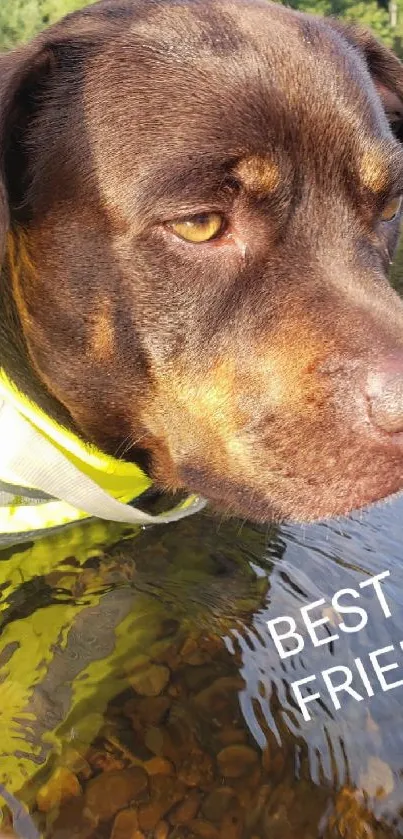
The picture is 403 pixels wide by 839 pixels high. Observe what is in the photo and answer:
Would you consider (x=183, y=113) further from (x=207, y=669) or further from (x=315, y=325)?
(x=207, y=669)

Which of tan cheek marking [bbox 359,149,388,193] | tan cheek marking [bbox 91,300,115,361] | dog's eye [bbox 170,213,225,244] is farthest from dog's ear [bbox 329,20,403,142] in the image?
tan cheek marking [bbox 91,300,115,361]

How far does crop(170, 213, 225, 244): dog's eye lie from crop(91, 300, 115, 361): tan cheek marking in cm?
38

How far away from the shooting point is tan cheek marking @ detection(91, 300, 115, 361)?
103 inches

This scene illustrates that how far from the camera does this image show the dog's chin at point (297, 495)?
230cm

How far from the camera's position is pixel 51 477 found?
2852mm

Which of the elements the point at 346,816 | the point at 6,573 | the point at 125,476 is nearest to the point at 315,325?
the point at 125,476

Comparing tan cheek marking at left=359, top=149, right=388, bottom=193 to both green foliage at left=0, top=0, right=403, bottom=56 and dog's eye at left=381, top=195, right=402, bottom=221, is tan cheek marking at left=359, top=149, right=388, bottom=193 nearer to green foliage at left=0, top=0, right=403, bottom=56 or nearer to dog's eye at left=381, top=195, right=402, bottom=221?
dog's eye at left=381, top=195, right=402, bottom=221

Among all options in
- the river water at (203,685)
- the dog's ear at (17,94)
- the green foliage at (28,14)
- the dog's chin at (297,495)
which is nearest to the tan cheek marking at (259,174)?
the dog's ear at (17,94)

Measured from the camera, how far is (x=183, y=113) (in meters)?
2.40

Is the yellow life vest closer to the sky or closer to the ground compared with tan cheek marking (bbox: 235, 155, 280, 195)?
closer to the ground

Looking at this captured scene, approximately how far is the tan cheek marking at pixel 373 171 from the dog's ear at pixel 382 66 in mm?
876

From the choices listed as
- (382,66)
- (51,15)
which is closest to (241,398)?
(382,66)

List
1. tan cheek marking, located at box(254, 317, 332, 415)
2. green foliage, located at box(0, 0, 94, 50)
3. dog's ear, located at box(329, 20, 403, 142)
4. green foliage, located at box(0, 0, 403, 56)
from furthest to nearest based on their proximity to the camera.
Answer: green foliage, located at box(0, 0, 94, 50) → green foliage, located at box(0, 0, 403, 56) → dog's ear, located at box(329, 20, 403, 142) → tan cheek marking, located at box(254, 317, 332, 415)

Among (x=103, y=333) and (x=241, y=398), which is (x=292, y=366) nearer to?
Result: (x=241, y=398)
